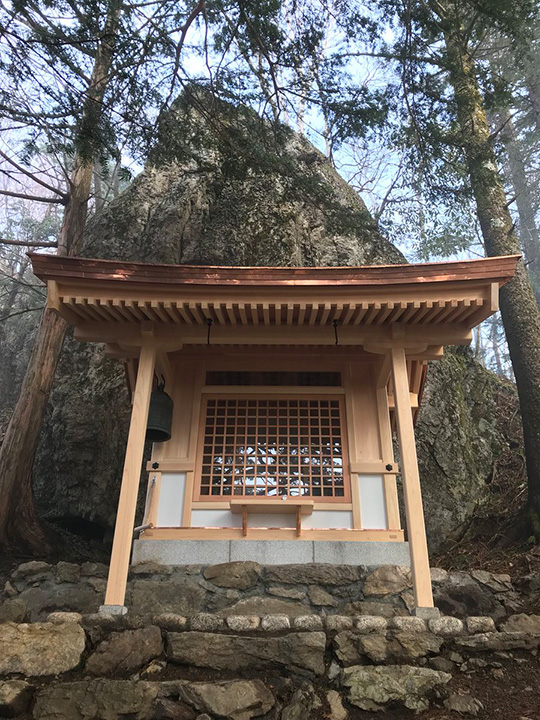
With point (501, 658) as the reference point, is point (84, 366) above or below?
above

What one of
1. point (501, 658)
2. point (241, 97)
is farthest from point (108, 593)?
point (241, 97)

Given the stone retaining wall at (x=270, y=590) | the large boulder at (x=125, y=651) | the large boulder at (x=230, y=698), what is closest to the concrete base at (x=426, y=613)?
the stone retaining wall at (x=270, y=590)

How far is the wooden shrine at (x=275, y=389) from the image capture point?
4.75 meters

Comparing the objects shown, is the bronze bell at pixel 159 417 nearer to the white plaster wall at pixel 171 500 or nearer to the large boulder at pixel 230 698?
A: the white plaster wall at pixel 171 500

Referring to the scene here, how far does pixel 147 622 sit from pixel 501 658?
2.59 metres

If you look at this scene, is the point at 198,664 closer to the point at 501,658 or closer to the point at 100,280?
the point at 501,658

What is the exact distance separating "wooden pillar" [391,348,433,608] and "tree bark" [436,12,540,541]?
290 centimetres

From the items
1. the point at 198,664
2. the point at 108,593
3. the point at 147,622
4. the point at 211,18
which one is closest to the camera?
the point at 198,664

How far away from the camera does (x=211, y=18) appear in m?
5.86

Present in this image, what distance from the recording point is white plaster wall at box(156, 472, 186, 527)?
5285 mm

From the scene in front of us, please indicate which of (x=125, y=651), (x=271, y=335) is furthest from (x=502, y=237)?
(x=125, y=651)

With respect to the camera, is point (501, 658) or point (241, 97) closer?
point (501, 658)

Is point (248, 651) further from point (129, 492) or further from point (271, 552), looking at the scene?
point (129, 492)

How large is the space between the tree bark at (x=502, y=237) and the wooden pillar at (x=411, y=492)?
2.90 metres
